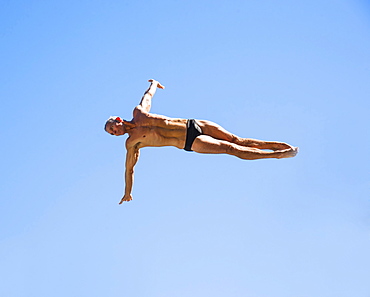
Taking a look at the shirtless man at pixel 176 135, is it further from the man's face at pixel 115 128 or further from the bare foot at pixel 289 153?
the bare foot at pixel 289 153

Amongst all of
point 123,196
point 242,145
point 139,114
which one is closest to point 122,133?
point 139,114

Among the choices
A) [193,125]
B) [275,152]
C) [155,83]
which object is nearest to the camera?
[275,152]

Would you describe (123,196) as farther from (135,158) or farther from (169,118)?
(169,118)

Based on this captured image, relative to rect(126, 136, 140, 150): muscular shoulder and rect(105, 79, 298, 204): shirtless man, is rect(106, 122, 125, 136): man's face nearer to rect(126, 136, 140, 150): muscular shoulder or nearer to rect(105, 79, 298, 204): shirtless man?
rect(105, 79, 298, 204): shirtless man

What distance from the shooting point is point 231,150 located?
1568cm

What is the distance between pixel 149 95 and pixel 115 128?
1532 millimetres

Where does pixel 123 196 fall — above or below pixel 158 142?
below

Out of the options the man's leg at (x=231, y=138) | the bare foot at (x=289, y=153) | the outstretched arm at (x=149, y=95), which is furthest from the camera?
the outstretched arm at (x=149, y=95)

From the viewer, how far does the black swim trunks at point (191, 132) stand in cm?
1628

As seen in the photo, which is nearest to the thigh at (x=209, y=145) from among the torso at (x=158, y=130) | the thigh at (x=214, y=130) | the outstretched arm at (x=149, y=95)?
the thigh at (x=214, y=130)

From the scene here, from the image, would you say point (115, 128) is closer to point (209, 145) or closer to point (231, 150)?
point (209, 145)

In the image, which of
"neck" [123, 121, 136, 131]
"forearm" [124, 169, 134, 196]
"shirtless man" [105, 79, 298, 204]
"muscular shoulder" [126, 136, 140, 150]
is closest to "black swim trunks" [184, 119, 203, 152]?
"shirtless man" [105, 79, 298, 204]

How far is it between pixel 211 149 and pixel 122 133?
7.46 feet

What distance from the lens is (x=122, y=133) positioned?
1655 centimetres
